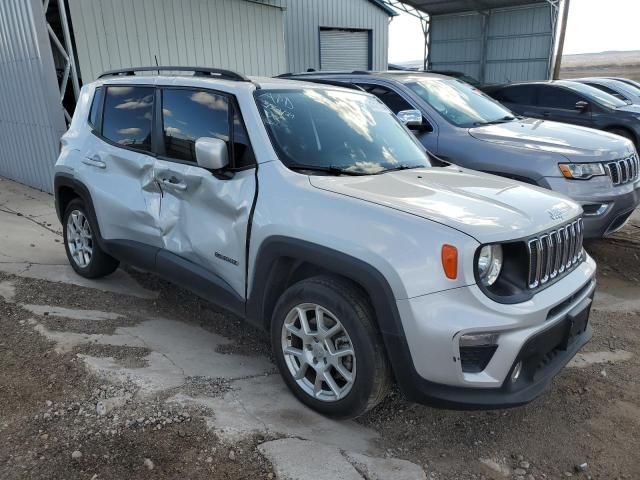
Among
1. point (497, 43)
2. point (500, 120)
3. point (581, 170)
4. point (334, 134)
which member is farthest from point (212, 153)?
point (497, 43)

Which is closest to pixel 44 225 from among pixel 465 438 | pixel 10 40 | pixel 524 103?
pixel 10 40

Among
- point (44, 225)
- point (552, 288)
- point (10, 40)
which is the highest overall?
point (10, 40)

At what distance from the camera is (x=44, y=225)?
6.88 metres

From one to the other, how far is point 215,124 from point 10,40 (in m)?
6.80

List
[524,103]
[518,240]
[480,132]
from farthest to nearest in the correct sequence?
[524,103] → [480,132] → [518,240]

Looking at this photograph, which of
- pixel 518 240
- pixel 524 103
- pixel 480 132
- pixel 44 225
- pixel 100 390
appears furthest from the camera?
pixel 524 103

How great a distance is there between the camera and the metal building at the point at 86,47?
7801 mm

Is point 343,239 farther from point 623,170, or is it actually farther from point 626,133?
point 626,133

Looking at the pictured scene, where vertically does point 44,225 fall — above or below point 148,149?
below

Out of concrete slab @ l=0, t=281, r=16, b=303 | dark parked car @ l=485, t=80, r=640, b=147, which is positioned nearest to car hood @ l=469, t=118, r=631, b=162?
concrete slab @ l=0, t=281, r=16, b=303

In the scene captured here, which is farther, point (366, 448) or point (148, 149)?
point (148, 149)

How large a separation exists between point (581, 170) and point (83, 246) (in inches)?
190

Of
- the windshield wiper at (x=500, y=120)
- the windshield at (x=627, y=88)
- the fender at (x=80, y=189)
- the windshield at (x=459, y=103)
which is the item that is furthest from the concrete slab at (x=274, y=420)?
the windshield at (x=627, y=88)

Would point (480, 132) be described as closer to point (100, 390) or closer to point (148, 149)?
point (148, 149)
